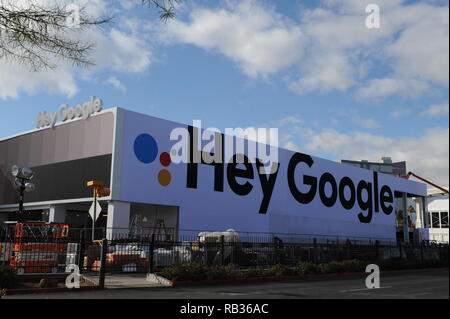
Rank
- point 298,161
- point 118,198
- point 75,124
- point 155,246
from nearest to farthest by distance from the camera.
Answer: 1. point 155,246
2. point 118,198
3. point 75,124
4. point 298,161

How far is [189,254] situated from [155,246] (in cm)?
189

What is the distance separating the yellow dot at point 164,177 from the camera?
36750mm

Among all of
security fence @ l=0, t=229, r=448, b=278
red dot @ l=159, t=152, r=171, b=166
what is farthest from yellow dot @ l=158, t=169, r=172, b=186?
security fence @ l=0, t=229, r=448, b=278

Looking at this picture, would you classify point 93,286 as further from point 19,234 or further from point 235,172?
point 235,172

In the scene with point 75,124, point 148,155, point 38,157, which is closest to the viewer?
point 148,155

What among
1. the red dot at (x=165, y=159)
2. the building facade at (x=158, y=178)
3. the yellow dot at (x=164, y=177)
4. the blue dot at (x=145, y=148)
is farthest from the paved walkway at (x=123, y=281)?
the red dot at (x=165, y=159)

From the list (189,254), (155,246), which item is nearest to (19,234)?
(155,246)

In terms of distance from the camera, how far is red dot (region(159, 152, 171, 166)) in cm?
3700

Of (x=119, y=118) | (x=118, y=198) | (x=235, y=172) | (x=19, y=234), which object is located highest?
(x=119, y=118)

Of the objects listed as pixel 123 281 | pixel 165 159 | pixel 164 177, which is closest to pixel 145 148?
pixel 165 159

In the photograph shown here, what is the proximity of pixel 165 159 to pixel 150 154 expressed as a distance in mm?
1345

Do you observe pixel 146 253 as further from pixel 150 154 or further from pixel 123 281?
pixel 150 154

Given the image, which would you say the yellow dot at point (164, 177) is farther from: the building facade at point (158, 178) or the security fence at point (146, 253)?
the security fence at point (146, 253)
